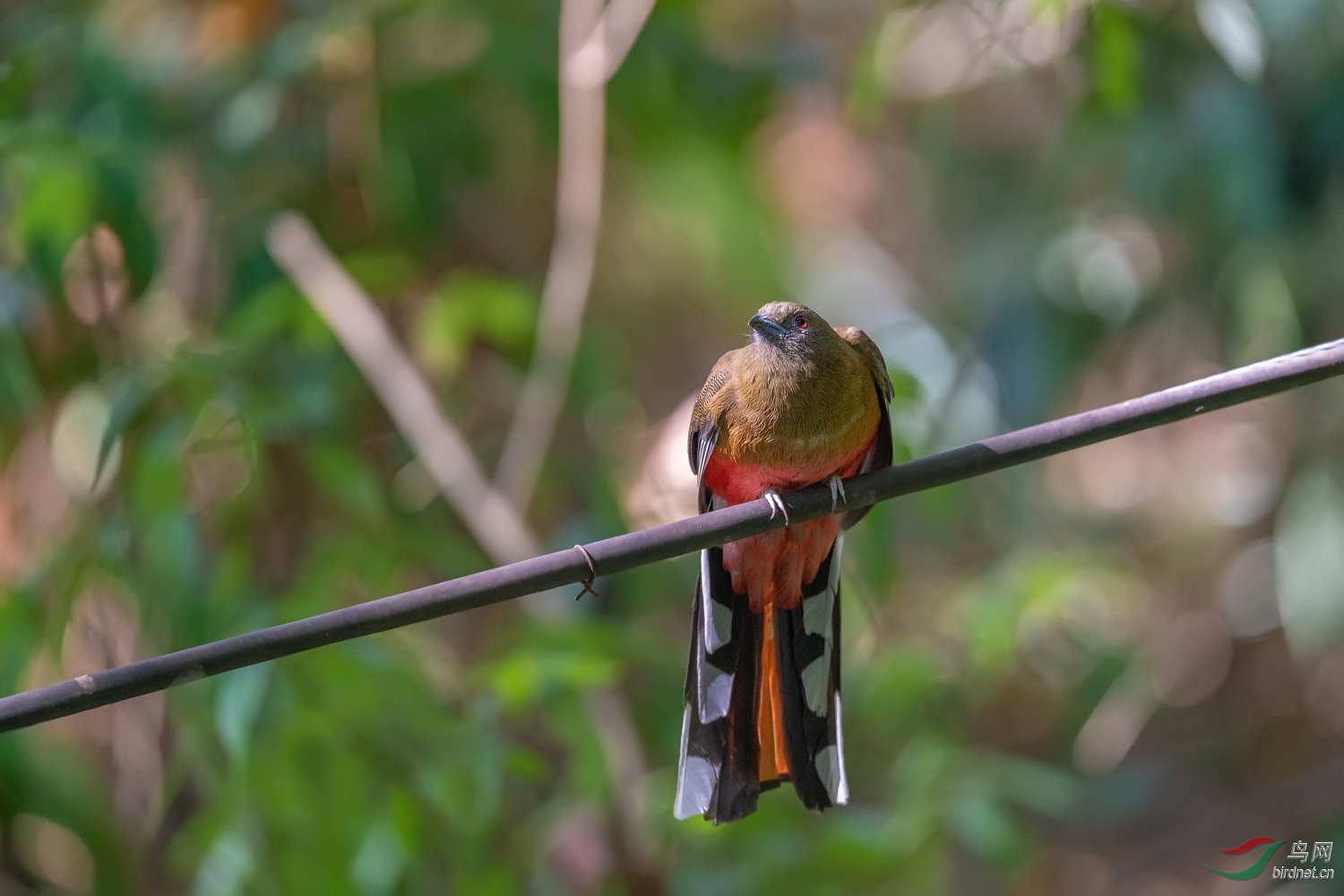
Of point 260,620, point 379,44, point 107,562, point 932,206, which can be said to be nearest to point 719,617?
point 260,620

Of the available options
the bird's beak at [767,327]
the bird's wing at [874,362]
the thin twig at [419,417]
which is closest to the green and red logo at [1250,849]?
the bird's wing at [874,362]

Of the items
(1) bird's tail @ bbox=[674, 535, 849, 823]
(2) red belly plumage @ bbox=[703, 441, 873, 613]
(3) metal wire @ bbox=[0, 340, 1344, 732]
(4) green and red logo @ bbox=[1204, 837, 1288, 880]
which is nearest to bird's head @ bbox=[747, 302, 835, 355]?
(2) red belly plumage @ bbox=[703, 441, 873, 613]

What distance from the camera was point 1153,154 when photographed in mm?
4406

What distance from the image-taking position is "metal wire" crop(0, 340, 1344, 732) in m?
1.64

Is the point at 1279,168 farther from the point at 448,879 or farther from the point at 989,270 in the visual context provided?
the point at 448,879

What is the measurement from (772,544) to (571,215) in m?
1.88

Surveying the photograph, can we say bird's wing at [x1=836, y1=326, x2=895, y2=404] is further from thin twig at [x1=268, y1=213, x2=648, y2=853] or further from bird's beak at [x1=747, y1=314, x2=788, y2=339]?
thin twig at [x1=268, y1=213, x2=648, y2=853]

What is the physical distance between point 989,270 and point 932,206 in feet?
3.88

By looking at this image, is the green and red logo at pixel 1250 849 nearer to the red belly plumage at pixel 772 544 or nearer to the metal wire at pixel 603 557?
the red belly plumage at pixel 772 544

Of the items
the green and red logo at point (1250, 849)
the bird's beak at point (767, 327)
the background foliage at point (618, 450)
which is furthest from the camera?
the green and red logo at point (1250, 849)

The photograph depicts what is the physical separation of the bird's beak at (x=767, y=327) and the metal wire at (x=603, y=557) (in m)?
0.70

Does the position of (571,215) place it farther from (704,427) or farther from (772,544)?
(772,544)

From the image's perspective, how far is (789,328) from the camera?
2.59 m

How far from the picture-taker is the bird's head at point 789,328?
2537 mm
